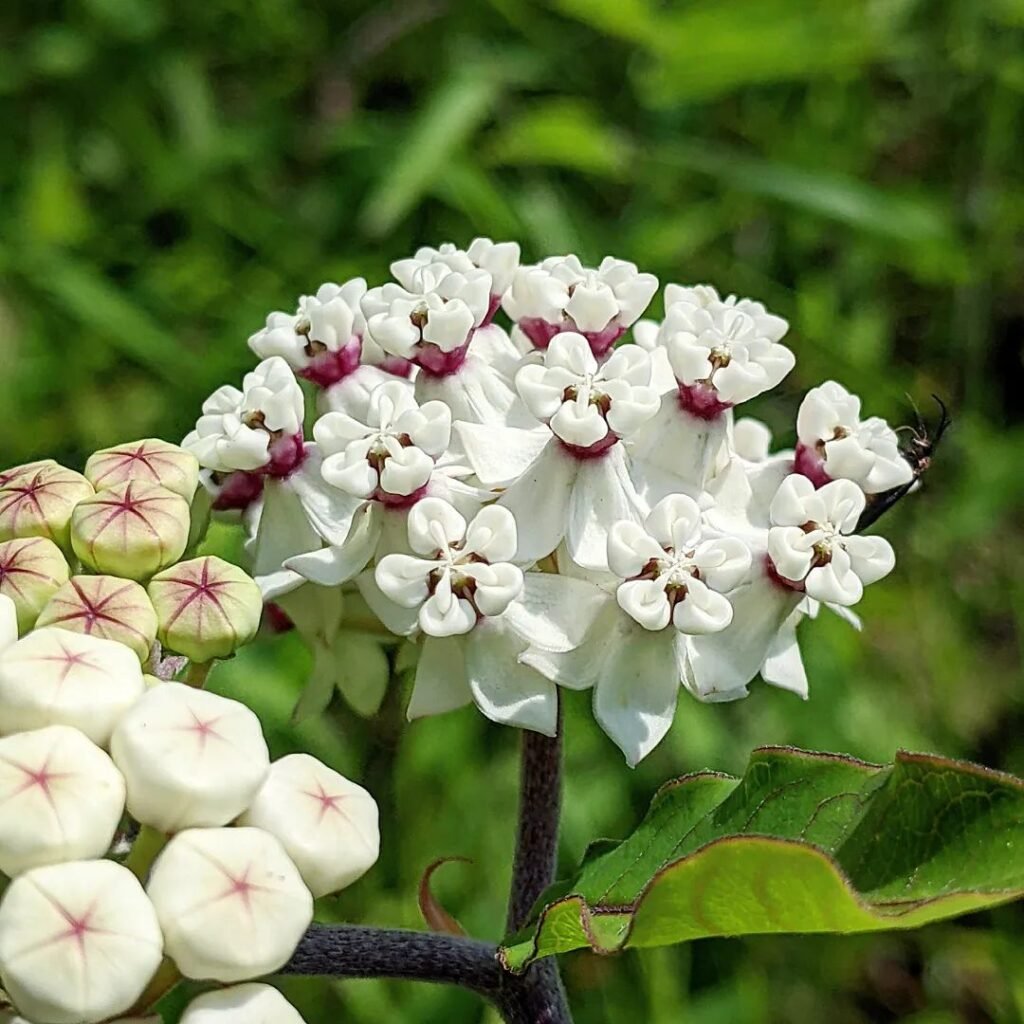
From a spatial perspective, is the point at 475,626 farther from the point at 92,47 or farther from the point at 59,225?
the point at 92,47

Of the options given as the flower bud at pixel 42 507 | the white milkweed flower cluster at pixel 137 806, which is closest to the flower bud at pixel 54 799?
the white milkweed flower cluster at pixel 137 806

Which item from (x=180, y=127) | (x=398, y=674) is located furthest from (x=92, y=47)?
(x=398, y=674)

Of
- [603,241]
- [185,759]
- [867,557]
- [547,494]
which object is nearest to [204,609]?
[185,759]

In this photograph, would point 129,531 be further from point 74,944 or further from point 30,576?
point 74,944

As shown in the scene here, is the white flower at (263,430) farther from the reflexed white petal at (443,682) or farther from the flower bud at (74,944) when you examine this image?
the flower bud at (74,944)

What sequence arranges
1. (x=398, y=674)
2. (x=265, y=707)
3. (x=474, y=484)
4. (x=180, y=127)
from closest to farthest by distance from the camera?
(x=474, y=484) < (x=398, y=674) < (x=265, y=707) < (x=180, y=127)

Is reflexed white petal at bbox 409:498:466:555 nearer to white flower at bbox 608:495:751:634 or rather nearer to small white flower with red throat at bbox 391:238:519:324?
white flower at bbox 608:495:751:634
